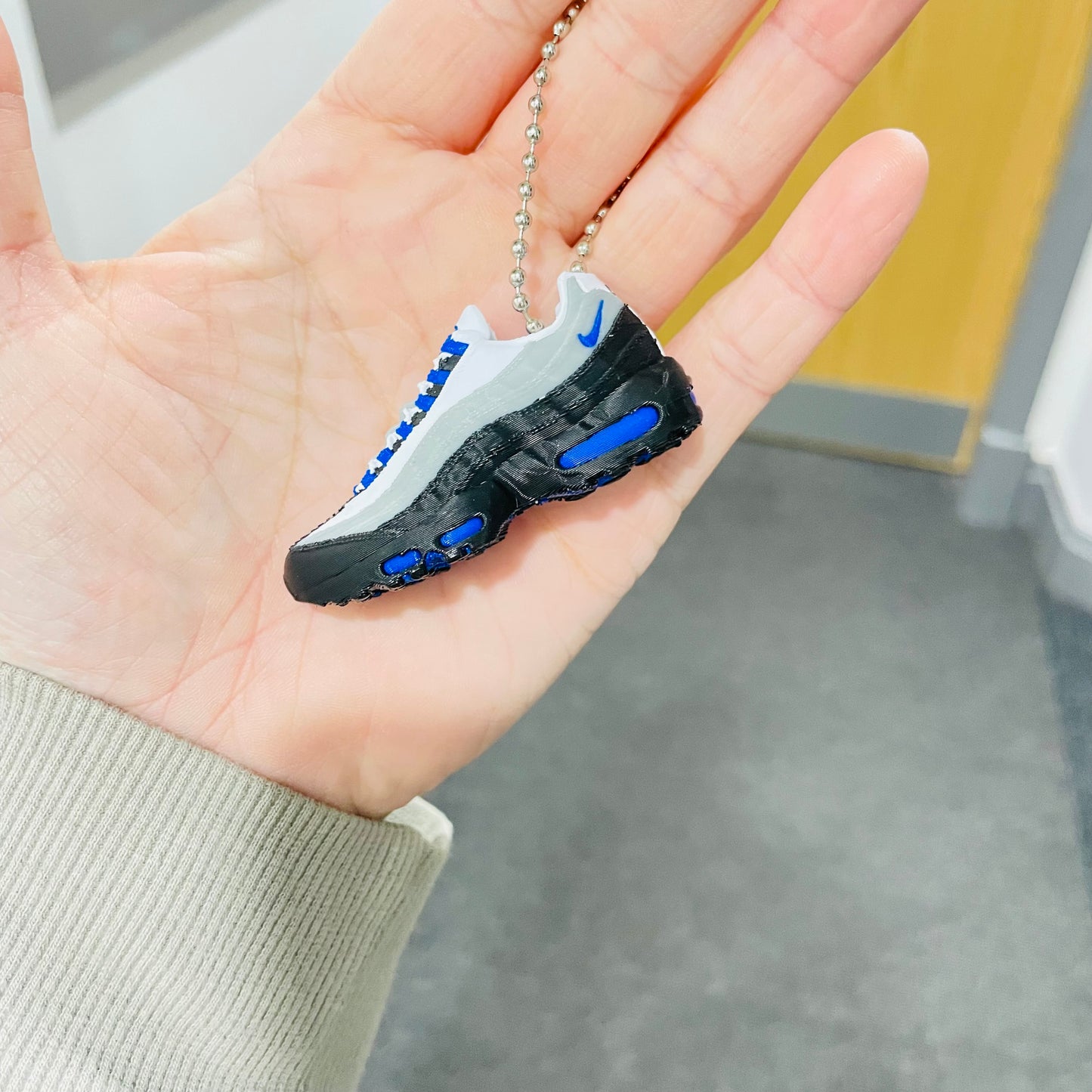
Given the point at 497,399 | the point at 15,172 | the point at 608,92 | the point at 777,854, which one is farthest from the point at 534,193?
the point at 777,854

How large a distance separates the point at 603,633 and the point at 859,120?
3.24 feet

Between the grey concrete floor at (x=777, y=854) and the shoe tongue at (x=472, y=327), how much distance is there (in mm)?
976

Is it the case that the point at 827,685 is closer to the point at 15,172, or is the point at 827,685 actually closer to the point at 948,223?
the point at 948,223

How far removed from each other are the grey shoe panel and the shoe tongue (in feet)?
0.13

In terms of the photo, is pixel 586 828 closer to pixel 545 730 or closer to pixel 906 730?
pixel 545 730

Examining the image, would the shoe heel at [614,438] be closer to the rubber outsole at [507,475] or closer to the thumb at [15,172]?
the rubber outsole at [507,475]

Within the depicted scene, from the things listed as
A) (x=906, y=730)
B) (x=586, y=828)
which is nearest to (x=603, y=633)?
(x=586, y=828)

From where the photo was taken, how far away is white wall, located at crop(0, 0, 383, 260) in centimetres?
120

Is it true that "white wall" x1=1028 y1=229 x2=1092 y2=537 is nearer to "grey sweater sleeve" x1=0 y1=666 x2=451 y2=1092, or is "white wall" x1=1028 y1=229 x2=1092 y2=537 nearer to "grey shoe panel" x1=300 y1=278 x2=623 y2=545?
"grey shoe panel" x1=300 y1=278 x2=623 y2=545

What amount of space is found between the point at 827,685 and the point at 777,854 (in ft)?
1.07

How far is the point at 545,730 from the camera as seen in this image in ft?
5.40

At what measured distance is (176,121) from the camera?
4.42 feet

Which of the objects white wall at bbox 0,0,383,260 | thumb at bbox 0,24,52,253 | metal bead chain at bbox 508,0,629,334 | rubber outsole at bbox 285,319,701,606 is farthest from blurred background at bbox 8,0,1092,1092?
rubber outsole at bbox 285,319,701,606

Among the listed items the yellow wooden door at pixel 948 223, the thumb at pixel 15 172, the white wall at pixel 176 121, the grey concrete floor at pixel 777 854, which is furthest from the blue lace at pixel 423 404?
the yellow wooden door at pixel 948 223
